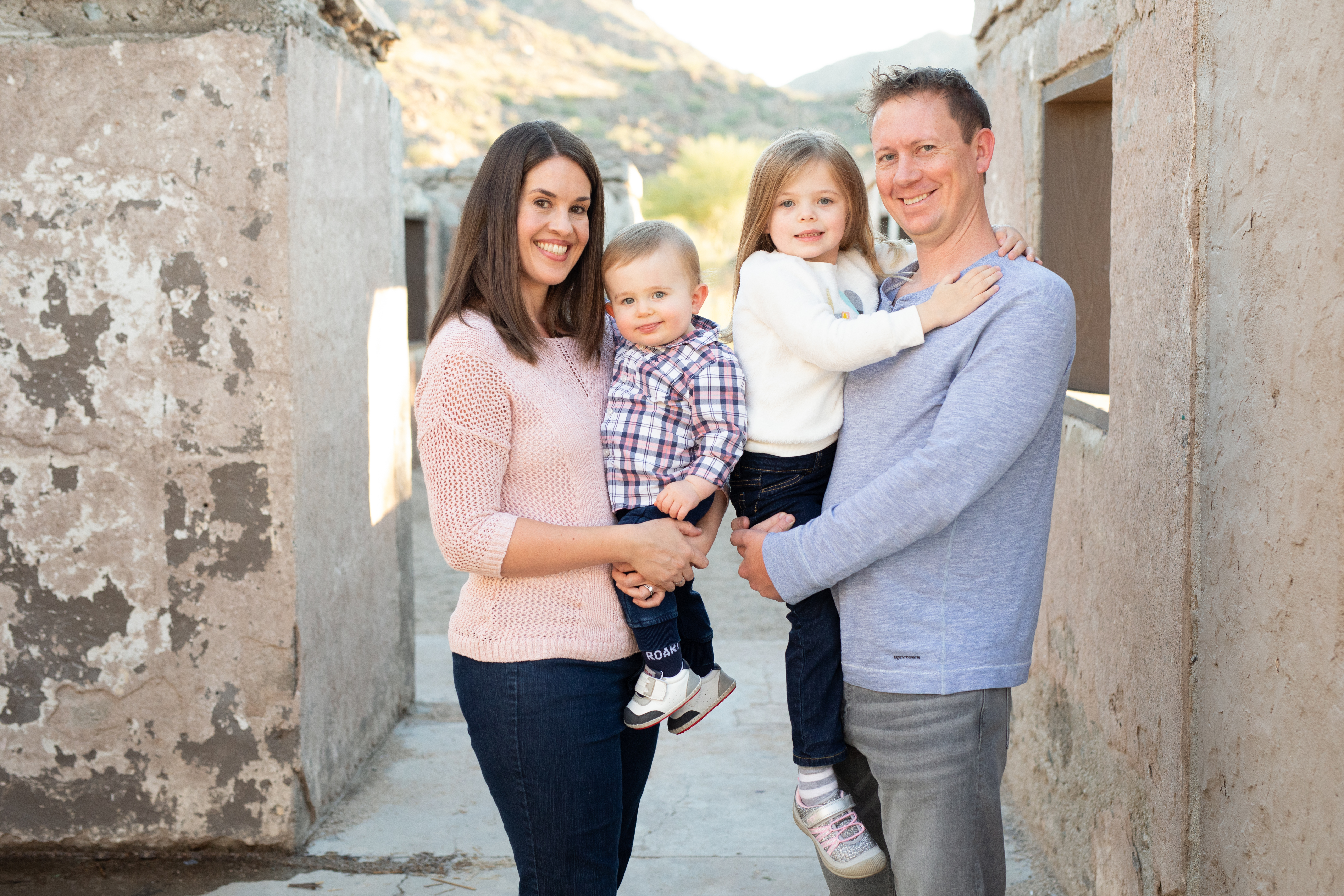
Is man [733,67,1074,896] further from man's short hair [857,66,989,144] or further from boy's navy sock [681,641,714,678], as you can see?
boy's navy sock [681,641,714,678]

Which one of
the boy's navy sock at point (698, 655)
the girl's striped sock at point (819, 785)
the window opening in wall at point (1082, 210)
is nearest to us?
the girl's striped sock at point (819, 785)

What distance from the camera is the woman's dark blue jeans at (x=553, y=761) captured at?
5.90 feet

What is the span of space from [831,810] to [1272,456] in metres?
0.92

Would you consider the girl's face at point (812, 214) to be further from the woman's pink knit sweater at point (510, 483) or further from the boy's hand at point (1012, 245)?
the woman's pink knit sweater at point (510, 483)

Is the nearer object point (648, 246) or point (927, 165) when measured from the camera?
point (927, 165)

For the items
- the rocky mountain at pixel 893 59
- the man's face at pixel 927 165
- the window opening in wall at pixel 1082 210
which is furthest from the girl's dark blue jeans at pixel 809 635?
the rocky mountain at pixel 893 59

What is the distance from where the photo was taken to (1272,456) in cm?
155

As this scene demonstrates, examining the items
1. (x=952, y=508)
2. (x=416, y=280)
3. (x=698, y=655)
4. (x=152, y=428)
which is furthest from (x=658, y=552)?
(x=416, y=280)

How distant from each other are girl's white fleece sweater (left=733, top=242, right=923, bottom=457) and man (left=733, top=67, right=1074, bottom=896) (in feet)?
0.27

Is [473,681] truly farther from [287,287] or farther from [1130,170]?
[1130,170]

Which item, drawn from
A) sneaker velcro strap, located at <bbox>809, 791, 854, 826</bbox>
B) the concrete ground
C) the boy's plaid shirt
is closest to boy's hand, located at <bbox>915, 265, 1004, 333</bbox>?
the boy's plaid shirt

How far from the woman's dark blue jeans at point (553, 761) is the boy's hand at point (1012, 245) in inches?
38.6

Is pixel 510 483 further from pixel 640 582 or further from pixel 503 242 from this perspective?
pixel 503 242

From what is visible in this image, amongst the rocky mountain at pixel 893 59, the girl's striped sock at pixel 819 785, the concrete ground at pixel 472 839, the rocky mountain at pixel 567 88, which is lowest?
the concrete ground at pixel 472 839
